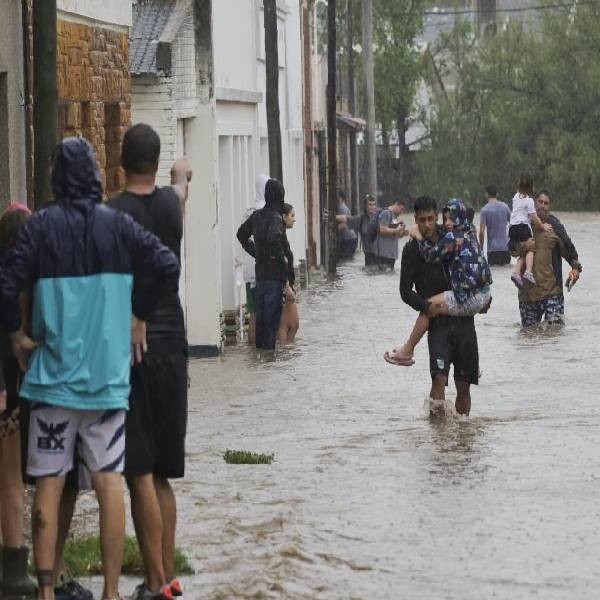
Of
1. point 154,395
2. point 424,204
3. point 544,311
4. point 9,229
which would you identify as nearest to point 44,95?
point 424,204

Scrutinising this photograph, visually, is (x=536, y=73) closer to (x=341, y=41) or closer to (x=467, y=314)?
(x=341, y=41)

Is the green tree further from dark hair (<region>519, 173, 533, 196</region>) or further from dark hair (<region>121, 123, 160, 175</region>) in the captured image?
dark hair (<region>121, 123, 160, 175</region>)

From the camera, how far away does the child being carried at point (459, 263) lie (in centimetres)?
1355

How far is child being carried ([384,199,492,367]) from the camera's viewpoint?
1355cm

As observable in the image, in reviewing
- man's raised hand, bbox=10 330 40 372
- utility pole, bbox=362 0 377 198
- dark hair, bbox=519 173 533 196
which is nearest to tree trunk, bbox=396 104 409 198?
utility pole, bbox=362 0 377 198

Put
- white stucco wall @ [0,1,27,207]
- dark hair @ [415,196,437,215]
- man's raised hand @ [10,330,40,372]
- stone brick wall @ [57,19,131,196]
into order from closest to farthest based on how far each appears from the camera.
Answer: man's raised hand @ [10,330,40,372]
white stucco wall @ [0,1,27,207]
dark hair @ [415,196,437,215]
stone brick wall @ [57,19,131,196]

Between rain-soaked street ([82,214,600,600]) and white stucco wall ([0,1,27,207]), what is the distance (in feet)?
6.99

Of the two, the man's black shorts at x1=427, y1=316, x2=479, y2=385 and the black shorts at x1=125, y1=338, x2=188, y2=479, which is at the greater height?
the black shorts at x1=125, y1=338, x2=188, y2=479

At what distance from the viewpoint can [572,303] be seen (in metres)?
28.0

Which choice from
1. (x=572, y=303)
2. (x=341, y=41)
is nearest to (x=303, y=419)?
(x=572, y=303)

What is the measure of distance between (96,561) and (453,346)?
5.83m

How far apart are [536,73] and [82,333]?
5978 centimetres

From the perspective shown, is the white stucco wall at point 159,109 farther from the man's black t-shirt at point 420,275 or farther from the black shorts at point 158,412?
the black shorts at point 158,412

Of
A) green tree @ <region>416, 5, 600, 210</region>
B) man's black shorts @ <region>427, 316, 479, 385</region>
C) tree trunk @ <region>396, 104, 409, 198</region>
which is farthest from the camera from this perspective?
tree trunk @ <region>396, 104, 409, 198</region>
